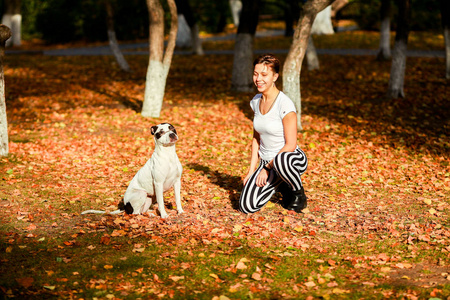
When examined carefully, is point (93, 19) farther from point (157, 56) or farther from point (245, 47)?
point (157, 56)

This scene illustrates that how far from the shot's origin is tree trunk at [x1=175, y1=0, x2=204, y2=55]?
2270 centimetres

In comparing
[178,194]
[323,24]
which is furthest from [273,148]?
[323,24]

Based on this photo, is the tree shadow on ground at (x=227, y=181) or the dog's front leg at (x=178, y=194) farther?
the tree shadow on ground at (x=227, y=181)

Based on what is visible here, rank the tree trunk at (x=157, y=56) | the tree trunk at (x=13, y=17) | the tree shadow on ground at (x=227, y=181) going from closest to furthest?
1. the tree shadow on ground at (x=227, y=181)
2. the tree trunk at (x=157, y=56)
3. the tree trunk at (x=13, y=17)

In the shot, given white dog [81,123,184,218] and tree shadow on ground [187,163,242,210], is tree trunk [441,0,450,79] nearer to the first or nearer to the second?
tree shadow on ground [187,163,242,210]

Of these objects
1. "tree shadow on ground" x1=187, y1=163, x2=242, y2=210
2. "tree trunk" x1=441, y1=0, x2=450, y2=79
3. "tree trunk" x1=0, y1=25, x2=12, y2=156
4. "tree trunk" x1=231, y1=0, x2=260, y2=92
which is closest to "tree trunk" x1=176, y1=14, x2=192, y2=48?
"tree trunk" x1=231, y1=0, x2=260, y2=92

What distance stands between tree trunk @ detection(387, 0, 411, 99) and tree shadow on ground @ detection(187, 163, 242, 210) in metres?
7.99

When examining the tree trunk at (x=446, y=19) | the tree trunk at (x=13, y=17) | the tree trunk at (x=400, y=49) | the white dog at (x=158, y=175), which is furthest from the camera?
the tree trunk at (x=13, y=17)

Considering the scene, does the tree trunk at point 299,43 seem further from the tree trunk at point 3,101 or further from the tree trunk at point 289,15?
the tree trunk at point 289,15

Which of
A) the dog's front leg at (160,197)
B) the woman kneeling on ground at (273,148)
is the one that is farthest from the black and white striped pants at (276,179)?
the dog's front leg at (160,197)

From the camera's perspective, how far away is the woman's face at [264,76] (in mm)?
6493

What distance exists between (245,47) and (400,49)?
4474 millimetres

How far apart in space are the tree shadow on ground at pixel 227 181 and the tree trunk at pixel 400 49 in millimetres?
7990

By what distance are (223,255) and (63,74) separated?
15502 millimetres
